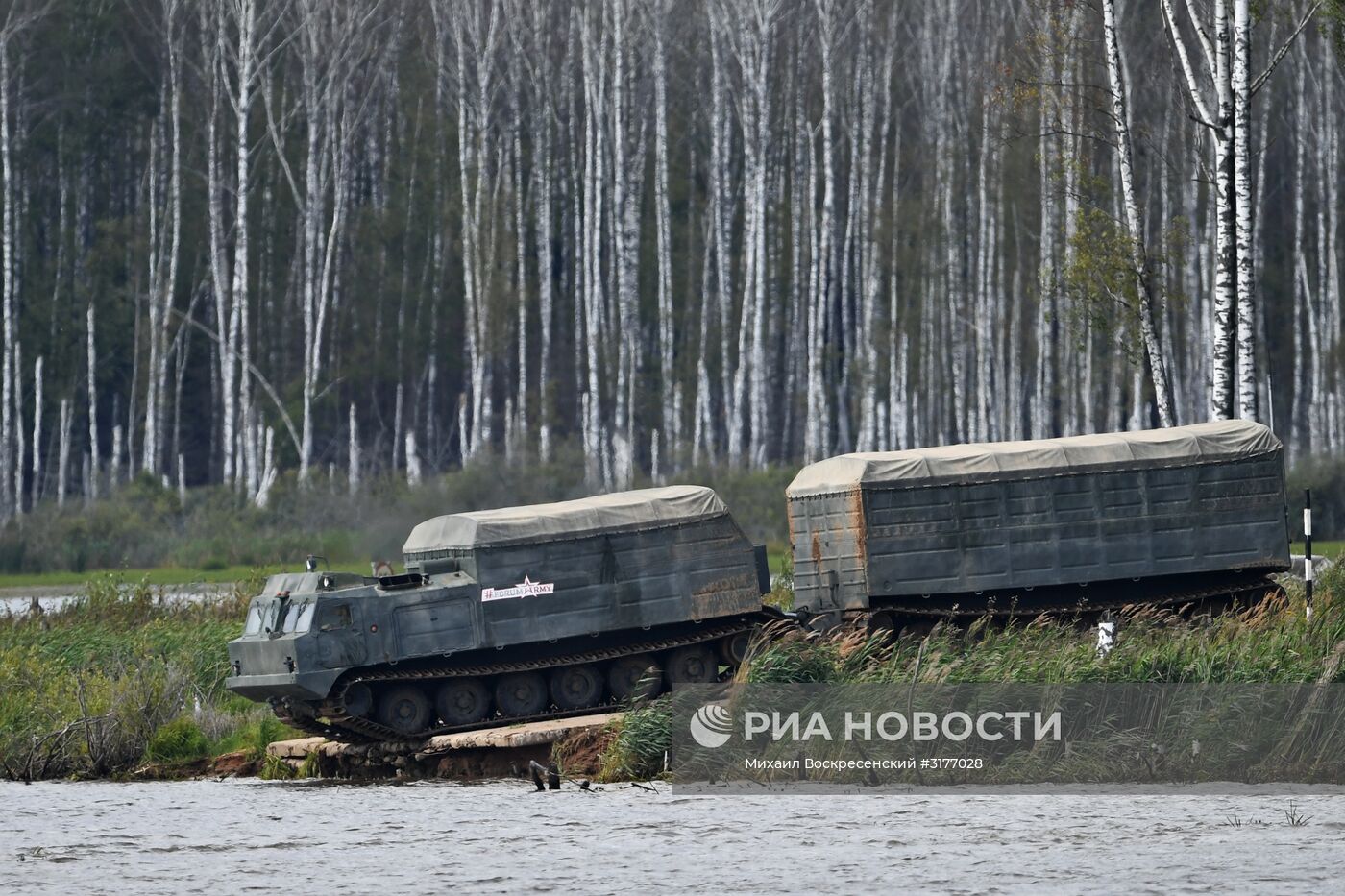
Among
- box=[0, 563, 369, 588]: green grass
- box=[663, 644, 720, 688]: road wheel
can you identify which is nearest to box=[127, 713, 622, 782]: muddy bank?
box=[663, 644, 720, 688]: road wheel

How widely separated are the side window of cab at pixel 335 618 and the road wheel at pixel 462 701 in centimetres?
133

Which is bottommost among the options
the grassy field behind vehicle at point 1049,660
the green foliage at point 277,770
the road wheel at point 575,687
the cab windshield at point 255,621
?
the green foliage at point 277,770

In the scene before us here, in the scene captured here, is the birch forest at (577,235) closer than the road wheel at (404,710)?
No

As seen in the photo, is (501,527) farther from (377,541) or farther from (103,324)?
(103,324)

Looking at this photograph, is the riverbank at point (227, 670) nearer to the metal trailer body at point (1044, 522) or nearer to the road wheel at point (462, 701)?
the metal trailer body at point (1044, 522)

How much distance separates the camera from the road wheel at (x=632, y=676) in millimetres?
23031

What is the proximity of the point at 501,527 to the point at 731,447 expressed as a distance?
26.5 meters

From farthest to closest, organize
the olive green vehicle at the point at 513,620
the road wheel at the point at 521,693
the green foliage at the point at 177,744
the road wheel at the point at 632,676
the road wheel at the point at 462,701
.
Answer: the road wheel at the point at 632,676, the road wheel at the point at 521,693, the road wheel at the point at 462,701, the green foliage at the point at 177,744, the olive green vehicle at the point at 513,620

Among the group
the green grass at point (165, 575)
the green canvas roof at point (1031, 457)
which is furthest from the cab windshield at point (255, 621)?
the green grass at point (165, 575)

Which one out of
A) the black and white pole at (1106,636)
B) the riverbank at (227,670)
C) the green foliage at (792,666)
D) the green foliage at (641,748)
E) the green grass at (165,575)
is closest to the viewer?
the riverbank at (227,670)

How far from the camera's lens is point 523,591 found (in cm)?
2277

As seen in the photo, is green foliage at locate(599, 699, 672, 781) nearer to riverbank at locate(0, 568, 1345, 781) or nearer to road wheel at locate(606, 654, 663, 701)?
riverbank at locate(0, 568, 1345, 781)

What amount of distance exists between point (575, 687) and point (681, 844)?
23.1ft

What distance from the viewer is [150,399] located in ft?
171
